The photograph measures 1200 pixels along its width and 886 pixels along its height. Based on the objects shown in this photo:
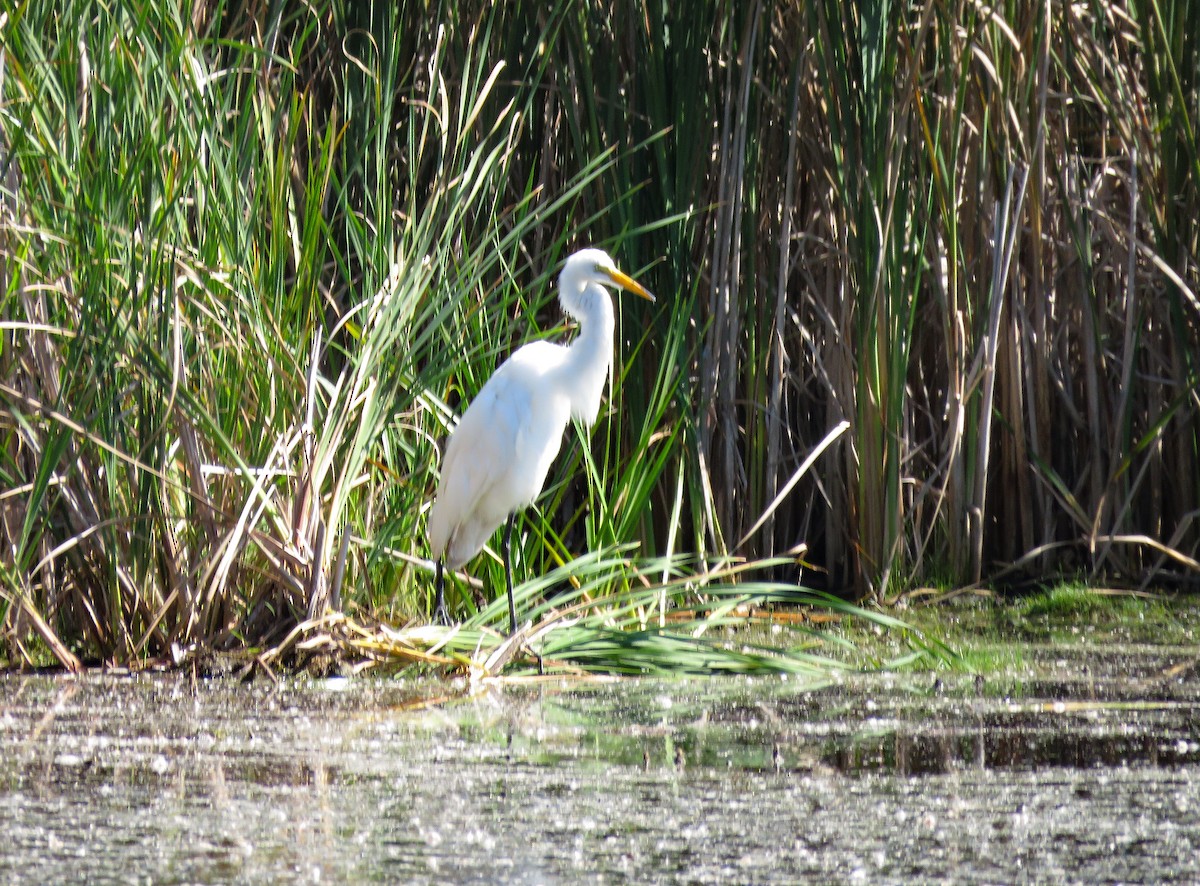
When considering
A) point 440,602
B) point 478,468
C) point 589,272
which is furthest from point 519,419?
point 440,602

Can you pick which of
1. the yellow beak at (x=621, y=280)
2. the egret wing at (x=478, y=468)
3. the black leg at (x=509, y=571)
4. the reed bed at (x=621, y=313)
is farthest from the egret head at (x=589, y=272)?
the black leg at (x=509, y=571)

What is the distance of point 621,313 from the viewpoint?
5.18 m

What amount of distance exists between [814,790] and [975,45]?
9.99 feet

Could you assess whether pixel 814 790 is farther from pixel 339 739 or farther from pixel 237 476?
pixel 237 476

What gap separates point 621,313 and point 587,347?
0.59 metres

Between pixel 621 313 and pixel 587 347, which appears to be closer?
pixel 587 347

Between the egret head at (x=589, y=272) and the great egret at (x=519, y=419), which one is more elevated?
the egret head at (x=589, y=272)

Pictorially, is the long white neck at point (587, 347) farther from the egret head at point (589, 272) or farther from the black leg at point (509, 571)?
the black leg at point (509, 571)

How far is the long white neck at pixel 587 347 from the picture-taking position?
4566mm

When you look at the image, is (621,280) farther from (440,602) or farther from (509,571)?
(440,602)

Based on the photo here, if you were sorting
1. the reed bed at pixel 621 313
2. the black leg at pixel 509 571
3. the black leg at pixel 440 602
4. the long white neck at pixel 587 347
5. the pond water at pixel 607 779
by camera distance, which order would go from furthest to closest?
the long white neck at pixel 587 347 < the black leg at pixel 440 602 < the black leg at pixel 509 571 < the reed bed at pixel 621 313 < the pond water at pixel 607 779

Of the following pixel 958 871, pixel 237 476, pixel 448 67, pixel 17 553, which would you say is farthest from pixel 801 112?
pixel 958 871

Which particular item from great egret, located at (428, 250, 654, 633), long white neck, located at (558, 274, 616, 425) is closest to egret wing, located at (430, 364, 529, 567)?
great egret, located at (428, 250, 654, 633)

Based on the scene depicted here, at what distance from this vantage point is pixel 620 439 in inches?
197
